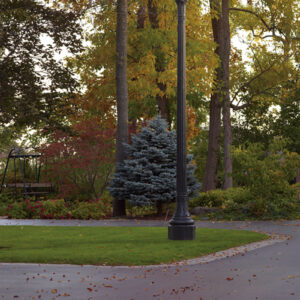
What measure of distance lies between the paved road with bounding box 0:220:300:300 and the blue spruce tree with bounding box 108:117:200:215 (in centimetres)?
902

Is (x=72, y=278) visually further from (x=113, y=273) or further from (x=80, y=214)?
(x=80, y=214)

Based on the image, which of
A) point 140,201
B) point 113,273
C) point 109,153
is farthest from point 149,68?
point 113,273

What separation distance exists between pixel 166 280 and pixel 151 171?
11615 mm

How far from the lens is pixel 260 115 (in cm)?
3316

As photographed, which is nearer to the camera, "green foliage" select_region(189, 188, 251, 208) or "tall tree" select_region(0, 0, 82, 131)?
"tall tree" select_region(0, 0, 82, 131)

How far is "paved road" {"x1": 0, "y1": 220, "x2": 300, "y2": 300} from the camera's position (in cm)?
782

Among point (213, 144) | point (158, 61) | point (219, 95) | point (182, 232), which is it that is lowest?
point (182, 232)

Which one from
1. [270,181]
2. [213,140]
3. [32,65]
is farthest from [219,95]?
[32,65]

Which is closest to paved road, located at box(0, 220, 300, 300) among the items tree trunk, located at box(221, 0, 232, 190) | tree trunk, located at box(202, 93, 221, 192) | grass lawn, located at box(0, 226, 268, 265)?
grass lawn, located at box(0, 226, 268, 265)

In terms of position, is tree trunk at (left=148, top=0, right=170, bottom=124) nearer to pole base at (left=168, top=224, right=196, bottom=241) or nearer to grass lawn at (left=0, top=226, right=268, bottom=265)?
grass lawn at (left=0, top=226, right=268, bottom=265)

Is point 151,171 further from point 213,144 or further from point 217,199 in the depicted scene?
point 213,144

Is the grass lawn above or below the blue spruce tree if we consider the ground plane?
below

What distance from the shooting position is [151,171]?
20422 millimetres

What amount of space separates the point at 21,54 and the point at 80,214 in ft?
25.6
